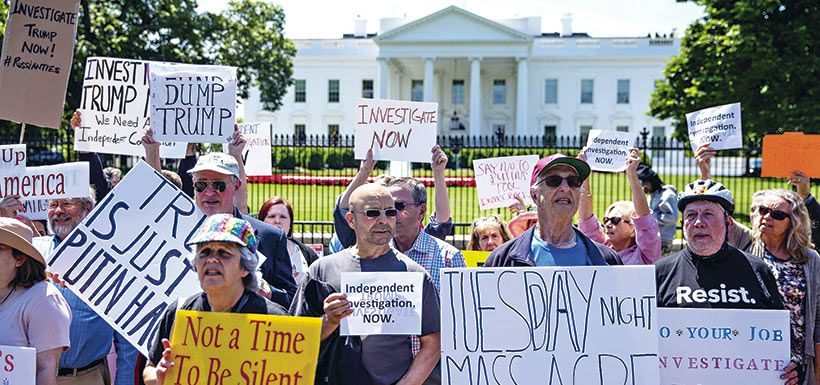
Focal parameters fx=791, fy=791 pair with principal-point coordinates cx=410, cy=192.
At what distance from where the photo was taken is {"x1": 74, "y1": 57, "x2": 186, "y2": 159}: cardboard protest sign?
661cm

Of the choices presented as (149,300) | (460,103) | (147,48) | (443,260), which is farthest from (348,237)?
(460,103)

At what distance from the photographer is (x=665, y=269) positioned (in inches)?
163

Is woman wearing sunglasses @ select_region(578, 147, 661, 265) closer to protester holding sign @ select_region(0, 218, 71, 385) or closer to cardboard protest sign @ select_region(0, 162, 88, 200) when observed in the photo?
protester holding sign @ select_region(0, 218, 71, 385)

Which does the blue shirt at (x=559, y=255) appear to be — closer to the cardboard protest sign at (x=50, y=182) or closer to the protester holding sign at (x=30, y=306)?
the protester holding sign at (x=30, y=306)

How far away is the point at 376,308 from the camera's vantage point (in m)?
3.46

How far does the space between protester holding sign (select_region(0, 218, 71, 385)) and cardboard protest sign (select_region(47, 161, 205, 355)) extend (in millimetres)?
361

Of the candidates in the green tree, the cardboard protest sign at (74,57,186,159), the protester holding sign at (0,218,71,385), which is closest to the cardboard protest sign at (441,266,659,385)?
the protester holding sign at (0,218,71,385)

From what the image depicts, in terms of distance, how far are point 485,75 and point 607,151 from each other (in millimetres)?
66749

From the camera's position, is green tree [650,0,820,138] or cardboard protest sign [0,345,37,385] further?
green tree [650,0,820,138]

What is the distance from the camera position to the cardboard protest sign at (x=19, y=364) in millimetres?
3529

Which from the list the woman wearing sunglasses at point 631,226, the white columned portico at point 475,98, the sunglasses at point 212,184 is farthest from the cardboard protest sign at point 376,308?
the white columned portico at point 475,98

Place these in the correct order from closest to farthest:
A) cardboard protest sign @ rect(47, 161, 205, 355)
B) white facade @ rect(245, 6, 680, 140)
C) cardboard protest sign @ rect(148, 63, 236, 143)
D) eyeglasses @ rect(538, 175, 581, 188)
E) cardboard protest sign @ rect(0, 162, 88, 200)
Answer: eyeglasses @ rect(538, 175, 581, 188) < cardboard protest sign @ rect(47, 161, 205, 355) < cardboard protest sign @ rect(0, 162, 88, 200) < cardboard protest sign @ rect(148, 63, 236, 143) < white facade @ rect(245, 6, 680, 140)

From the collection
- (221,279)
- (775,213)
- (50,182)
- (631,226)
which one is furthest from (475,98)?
(221,279)

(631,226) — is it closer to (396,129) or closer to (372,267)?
(396,129)
